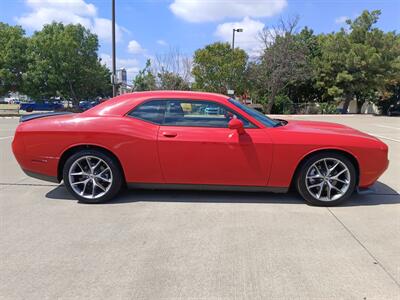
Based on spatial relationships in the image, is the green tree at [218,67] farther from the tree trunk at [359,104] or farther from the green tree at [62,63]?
the tree trunk at [359,104]

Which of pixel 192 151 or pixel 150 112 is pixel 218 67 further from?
pixel 192 151

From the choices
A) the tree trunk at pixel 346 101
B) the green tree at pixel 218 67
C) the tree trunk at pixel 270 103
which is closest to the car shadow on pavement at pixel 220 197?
the green tree at pixel 218 67

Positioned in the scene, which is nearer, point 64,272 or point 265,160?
point 64,272

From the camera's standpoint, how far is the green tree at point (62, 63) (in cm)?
2842

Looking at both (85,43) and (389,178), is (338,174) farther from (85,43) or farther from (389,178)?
(85,43)

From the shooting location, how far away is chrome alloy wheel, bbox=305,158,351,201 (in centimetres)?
464

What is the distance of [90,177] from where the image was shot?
480cm

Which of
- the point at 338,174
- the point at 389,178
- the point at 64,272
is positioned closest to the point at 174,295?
the point at 64,272

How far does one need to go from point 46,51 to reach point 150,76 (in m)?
8.69

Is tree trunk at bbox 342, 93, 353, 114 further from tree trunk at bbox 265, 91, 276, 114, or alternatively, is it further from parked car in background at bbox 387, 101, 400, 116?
tree trunk at bbox 265, 91, 276, 114

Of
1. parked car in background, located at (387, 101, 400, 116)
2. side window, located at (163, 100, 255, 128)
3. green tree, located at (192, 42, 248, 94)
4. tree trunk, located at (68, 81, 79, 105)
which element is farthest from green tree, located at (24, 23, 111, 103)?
parked car in background, located at (387, 101, 400, 116)

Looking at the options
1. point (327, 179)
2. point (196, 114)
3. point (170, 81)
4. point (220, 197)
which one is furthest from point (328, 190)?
point (170, 81)

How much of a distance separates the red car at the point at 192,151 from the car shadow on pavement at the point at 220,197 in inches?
9.6

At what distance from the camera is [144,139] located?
465 centimetres
